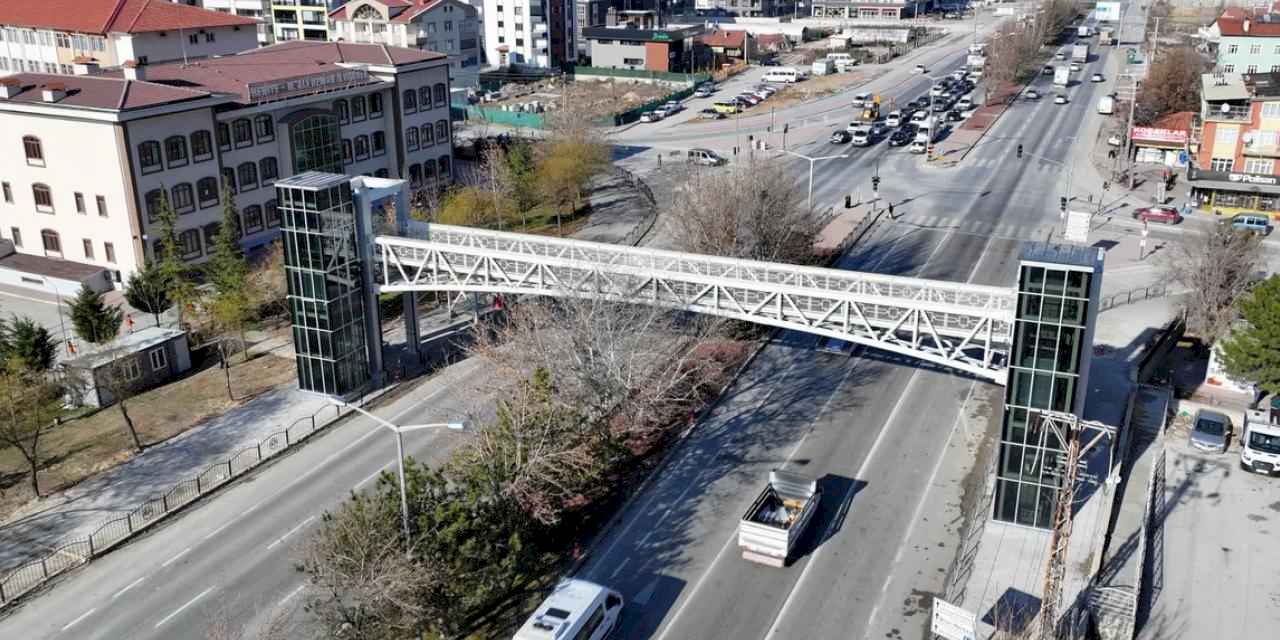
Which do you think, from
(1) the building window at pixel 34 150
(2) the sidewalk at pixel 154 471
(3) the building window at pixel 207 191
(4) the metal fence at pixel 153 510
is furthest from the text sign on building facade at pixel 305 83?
(4) the metal fence at pixel 153 510

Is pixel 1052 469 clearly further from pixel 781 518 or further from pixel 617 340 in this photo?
pixel 617 340

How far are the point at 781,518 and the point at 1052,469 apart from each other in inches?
407

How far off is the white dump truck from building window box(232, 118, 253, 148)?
51.3 m

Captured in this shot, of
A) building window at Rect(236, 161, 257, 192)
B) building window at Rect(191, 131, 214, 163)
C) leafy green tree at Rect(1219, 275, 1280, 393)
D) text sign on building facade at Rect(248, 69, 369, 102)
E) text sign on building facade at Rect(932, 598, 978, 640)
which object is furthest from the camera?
building window at Rect(236, 161, 257, 192)

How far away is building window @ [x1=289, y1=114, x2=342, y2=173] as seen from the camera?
79.0 m

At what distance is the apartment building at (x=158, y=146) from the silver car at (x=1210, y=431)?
5586 centimetres

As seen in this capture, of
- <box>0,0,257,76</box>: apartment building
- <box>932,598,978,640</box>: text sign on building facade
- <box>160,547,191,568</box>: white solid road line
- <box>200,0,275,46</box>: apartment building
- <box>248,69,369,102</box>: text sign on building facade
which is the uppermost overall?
<box>200,0,275,46</box>: apartment building

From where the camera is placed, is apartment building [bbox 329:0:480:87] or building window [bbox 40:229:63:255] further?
apartment building [bbox 329:0:480:87]

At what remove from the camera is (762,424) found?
4778 centimetres

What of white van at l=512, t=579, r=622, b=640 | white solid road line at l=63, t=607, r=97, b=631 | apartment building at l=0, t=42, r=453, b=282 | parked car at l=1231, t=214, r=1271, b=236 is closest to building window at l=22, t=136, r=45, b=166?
apartment building at l=0, t=42, r=453, b=282

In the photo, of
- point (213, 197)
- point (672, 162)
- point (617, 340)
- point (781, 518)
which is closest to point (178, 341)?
point (213, 197)

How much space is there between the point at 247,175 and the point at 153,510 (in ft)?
130

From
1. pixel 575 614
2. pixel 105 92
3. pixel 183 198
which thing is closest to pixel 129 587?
pixel 575 614

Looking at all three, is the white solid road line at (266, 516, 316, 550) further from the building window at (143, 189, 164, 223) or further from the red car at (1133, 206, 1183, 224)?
the red car at (1133, 206, 1183, 224)
